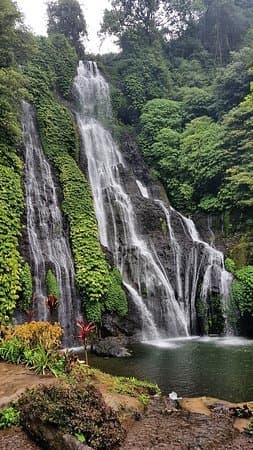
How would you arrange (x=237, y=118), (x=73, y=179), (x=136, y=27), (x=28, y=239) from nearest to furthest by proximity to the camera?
(x=28, y=239) → (x=73, y=179) → (x=237, y=118) → (x=136, y=27)

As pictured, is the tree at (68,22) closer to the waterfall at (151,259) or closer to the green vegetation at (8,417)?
the waterfall at (151,259)

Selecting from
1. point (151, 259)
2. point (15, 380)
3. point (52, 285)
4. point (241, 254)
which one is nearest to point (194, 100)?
point (241, 254)

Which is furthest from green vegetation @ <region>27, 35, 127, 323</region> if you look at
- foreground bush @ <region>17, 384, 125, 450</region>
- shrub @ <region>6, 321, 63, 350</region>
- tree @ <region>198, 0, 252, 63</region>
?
tree @ <region>198, 0, 252, 63</region>

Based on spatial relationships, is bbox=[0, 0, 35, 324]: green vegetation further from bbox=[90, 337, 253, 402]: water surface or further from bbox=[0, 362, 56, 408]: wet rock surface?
bbox=[0, 362, 56, 408]: wet rock surface

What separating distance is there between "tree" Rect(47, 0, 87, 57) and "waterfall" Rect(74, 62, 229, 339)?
13.9 meters

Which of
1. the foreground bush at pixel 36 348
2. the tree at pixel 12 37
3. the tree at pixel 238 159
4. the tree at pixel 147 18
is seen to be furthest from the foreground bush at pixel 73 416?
the tree at pixel 147 18

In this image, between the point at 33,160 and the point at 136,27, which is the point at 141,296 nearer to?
the point at 33,160

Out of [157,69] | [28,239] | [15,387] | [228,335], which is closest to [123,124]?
[157,69]

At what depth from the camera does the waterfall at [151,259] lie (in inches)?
635

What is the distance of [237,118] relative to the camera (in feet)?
71.6

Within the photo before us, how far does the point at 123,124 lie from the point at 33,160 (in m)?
11.5

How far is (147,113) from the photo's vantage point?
28.6m

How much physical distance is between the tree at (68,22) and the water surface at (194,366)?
26740 mm

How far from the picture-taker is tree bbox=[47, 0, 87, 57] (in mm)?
32156
